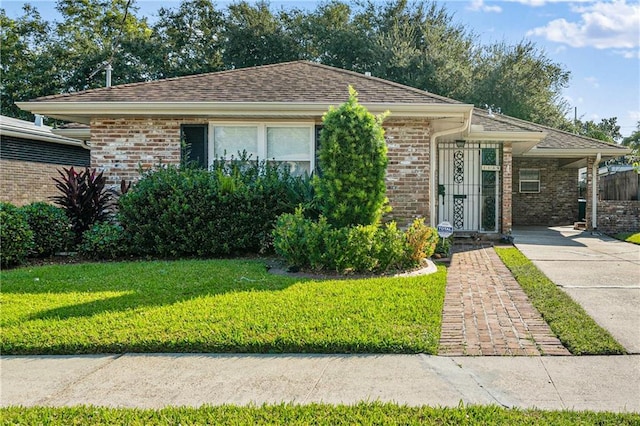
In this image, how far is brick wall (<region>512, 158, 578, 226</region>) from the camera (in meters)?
18.5

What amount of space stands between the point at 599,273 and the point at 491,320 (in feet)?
12.0

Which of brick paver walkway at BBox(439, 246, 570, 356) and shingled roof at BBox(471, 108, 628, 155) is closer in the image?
brick paver walkway at BBox(439, 246, 570, 356)

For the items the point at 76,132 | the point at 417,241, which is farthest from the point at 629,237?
the point at 76,132

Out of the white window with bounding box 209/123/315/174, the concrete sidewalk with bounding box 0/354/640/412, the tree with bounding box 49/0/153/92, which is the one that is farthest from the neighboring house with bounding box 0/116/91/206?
the tree with bounding box 49/0/153/92

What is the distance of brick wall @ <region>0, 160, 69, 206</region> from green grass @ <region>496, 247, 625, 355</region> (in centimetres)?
1392

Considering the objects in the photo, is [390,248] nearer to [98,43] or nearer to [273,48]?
[273,48]

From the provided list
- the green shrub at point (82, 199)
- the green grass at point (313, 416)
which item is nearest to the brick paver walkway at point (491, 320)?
the green grass at point (313, 416)

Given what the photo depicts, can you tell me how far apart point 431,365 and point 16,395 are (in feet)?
10.2

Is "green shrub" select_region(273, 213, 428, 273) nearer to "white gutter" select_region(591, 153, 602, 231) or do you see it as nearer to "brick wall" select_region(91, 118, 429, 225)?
"brick wall" select_region(91, 118, 429, 225)

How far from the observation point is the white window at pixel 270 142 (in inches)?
400

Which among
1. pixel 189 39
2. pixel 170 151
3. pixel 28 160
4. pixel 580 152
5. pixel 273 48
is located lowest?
pixel 170 151

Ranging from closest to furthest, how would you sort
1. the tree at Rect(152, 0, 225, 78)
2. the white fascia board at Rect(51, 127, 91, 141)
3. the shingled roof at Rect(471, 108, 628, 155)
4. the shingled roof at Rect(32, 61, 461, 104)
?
the shingled roof at Rect(32, 61, 461, 104) < the white fascia board at Rect(51, 127, 91, 141) < the shingled roof at Rect(471, 108, 628, 155) < the tree at Rect(152, 0, 225, 78)

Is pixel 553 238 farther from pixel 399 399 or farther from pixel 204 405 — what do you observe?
pixel 204 405

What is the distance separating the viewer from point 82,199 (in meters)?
9.30
